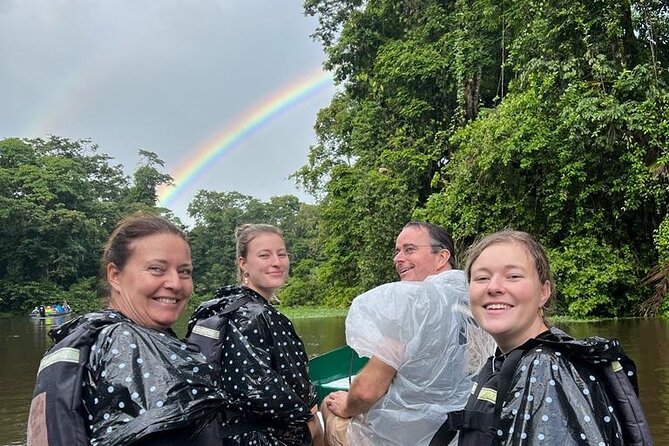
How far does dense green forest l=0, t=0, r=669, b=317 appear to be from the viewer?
11781mm

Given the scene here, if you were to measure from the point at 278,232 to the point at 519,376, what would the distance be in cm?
159

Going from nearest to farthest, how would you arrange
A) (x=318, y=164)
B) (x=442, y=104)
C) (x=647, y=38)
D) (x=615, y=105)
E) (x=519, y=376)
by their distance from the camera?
(x=519, y=376) → (x=615, y=105) → (x=647, y=38) → (x=442, y=104) → (x=318, y=164)

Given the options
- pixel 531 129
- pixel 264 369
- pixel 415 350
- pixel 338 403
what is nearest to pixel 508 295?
pixel 415 350

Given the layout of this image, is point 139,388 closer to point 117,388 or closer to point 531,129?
point 117,388

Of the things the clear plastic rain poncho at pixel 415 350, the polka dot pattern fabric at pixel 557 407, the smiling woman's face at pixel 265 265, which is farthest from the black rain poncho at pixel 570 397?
the smiling woman's face at pixel 265 265

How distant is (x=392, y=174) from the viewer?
19625mm

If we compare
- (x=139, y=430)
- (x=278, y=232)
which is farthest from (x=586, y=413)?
(x=278, y=232)

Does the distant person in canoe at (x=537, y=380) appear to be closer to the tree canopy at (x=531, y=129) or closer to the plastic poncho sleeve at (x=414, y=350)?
the plastic poncho sleeve at (x=414, y=350)

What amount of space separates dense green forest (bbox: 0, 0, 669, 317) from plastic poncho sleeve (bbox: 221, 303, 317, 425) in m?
10.5

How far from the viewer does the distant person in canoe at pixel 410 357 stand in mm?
2266

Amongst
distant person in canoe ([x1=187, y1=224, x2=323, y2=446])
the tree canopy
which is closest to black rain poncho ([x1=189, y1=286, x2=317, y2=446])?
distant person in canoe ([x1=187, y1=224, x2=323, y2=446])

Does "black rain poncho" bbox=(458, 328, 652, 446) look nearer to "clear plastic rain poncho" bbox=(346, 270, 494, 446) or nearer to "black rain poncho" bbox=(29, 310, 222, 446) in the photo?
"black rain poncho" bbox=(29, 310, 222, 446)

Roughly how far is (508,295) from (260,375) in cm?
104

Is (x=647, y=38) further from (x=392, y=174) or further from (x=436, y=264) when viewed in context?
(x=436, y=264)
